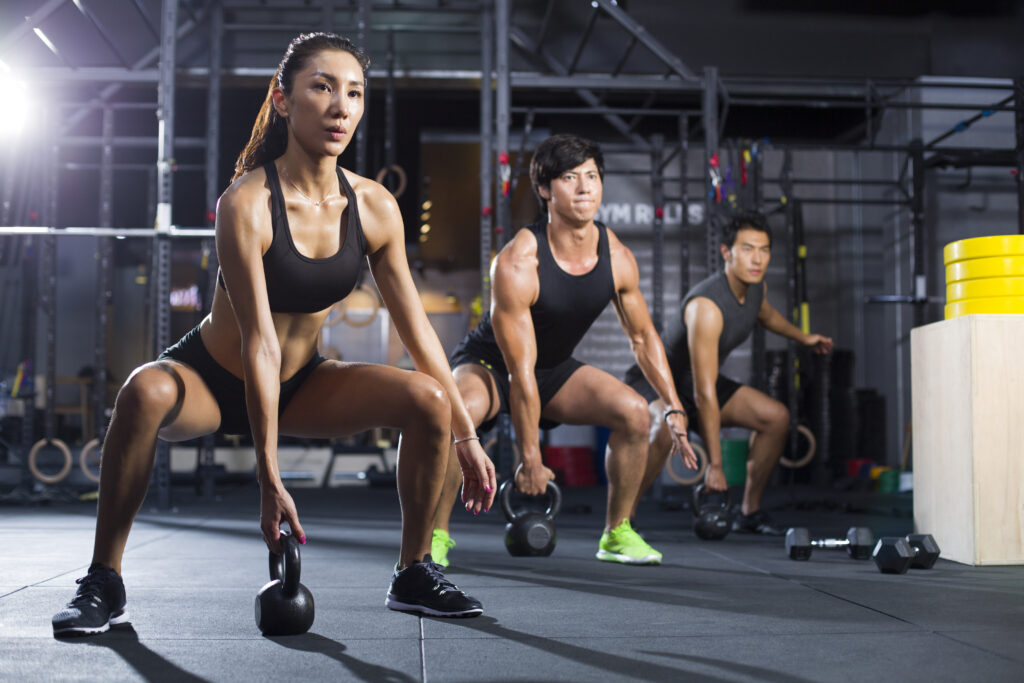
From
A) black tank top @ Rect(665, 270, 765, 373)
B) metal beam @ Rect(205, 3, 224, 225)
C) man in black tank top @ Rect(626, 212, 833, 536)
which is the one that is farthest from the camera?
metal beam @ Rect(205, 3, 224, 225)

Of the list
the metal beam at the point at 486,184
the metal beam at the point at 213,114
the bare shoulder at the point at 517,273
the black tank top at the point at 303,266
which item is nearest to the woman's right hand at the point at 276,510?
the black tank top at the point at 303,266

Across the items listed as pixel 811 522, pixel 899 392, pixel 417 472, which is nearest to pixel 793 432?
pixel 811 522

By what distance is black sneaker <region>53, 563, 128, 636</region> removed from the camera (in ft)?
5.77

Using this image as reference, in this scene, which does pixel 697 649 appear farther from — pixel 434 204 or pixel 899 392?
pixel 434 204

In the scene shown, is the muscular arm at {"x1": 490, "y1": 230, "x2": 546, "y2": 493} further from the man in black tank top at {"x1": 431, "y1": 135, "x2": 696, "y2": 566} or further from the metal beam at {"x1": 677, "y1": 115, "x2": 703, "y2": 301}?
the metal beam at {"x1": 677, "y1": 115, "x2": 703, "y2": 301}

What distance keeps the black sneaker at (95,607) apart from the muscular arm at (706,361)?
2358 millimetres

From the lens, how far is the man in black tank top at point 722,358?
3.82m

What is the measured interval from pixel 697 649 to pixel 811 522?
3101 mm

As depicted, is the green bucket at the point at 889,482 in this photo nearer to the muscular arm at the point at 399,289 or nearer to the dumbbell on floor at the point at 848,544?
the dumbbell on floor at the point at 848,544

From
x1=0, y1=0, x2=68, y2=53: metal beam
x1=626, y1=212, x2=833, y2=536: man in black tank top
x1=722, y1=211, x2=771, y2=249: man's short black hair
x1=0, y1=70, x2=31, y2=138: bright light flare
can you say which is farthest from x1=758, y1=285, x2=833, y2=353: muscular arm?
x1=0, y1=0, x2=68, y2=53: metal beam

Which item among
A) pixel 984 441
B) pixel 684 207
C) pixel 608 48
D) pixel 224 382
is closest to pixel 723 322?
pixel 984 441

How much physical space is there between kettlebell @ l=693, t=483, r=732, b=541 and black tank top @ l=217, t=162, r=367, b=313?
213cm

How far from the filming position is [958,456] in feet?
9.80

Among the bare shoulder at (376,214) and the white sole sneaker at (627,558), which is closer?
the bare shoulder at (376,214)
